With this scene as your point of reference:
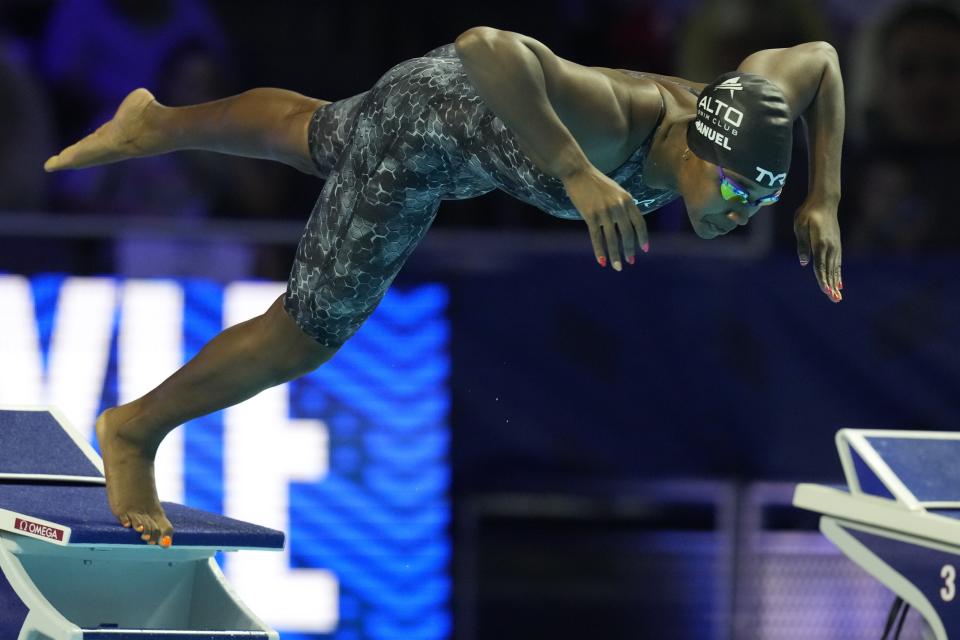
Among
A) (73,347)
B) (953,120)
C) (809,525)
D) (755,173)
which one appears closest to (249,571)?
(73,347)

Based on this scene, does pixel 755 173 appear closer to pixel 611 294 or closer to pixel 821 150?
pixel 821 150

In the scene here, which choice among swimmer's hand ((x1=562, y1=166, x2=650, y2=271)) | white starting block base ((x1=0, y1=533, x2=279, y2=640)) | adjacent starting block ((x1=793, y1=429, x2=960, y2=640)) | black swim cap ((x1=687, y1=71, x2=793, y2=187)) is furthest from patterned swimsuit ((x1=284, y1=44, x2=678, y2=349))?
adjacent starting block ((x1=793, y1=429, x2=960, y2=640))

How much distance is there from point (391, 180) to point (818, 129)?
37.6 inches

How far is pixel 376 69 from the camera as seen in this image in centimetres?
615

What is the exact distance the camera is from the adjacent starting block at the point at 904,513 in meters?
3.96

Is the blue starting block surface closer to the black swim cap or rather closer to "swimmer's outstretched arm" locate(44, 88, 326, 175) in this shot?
"swimmer's outstretched arm" locate(44, 88, 326, 175)

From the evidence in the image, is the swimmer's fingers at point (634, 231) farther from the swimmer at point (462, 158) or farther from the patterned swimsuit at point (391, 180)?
the patterned swimsuit at point (391, 180)

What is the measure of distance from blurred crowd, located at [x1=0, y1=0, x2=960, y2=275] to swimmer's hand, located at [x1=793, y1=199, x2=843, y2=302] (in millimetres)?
2424

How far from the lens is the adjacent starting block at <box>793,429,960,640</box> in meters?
3.96

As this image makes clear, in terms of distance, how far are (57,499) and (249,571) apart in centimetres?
167

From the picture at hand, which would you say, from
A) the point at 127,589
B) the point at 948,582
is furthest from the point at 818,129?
the point at 127,589

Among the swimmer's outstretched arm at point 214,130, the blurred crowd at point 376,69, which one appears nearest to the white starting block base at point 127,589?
the swimmer's outstretched arm at point 214,130

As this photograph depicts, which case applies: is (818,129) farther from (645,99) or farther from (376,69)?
(376,69)

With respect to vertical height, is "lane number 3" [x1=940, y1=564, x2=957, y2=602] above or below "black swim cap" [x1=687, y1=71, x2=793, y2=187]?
below
